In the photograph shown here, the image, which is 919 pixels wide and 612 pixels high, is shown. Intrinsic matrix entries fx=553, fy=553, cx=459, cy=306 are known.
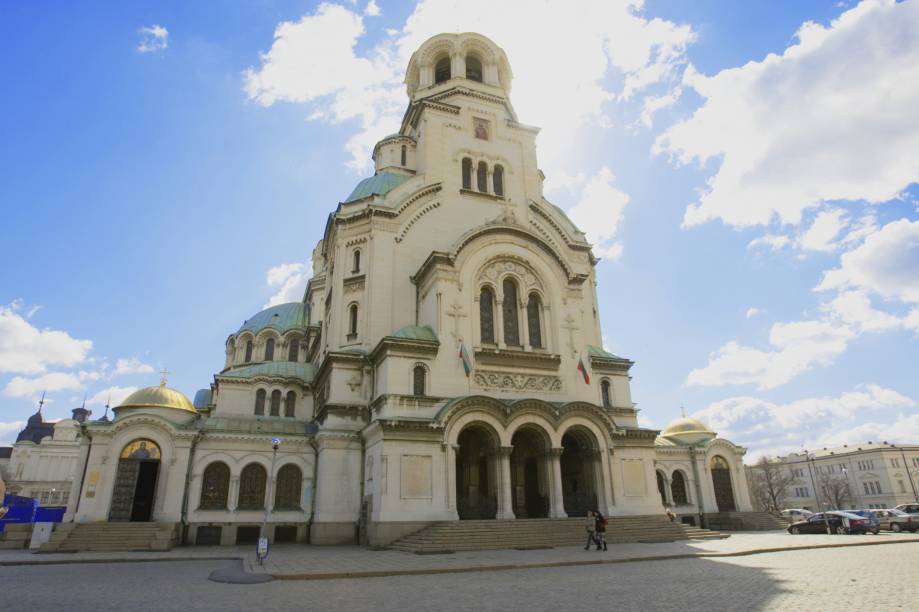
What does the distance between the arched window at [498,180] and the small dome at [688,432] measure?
66.0 ft

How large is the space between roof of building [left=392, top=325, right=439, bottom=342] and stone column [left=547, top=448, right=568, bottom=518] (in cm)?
772

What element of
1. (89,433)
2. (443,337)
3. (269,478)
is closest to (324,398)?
(269,478)

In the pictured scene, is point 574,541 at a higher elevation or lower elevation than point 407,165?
lower

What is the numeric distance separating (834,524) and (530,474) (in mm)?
15671

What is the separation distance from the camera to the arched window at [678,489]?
116 feet

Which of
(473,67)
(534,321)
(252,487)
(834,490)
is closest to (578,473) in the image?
(534,321)

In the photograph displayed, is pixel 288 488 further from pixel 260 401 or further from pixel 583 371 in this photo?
pixel 583 371

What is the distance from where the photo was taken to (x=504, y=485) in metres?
24.5

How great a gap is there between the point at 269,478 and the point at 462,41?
32953 millimetres

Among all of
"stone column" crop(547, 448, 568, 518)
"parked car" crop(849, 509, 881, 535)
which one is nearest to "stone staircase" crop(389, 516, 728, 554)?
"stone column" crop(547, 448, 568, 518)

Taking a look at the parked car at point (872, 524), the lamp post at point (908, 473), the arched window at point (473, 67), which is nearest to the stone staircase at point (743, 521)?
the parked car at point (872, 524)

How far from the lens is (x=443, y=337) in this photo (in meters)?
27.1

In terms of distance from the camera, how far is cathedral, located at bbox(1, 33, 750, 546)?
982 inches

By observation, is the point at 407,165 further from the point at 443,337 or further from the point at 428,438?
the point at 428,438
